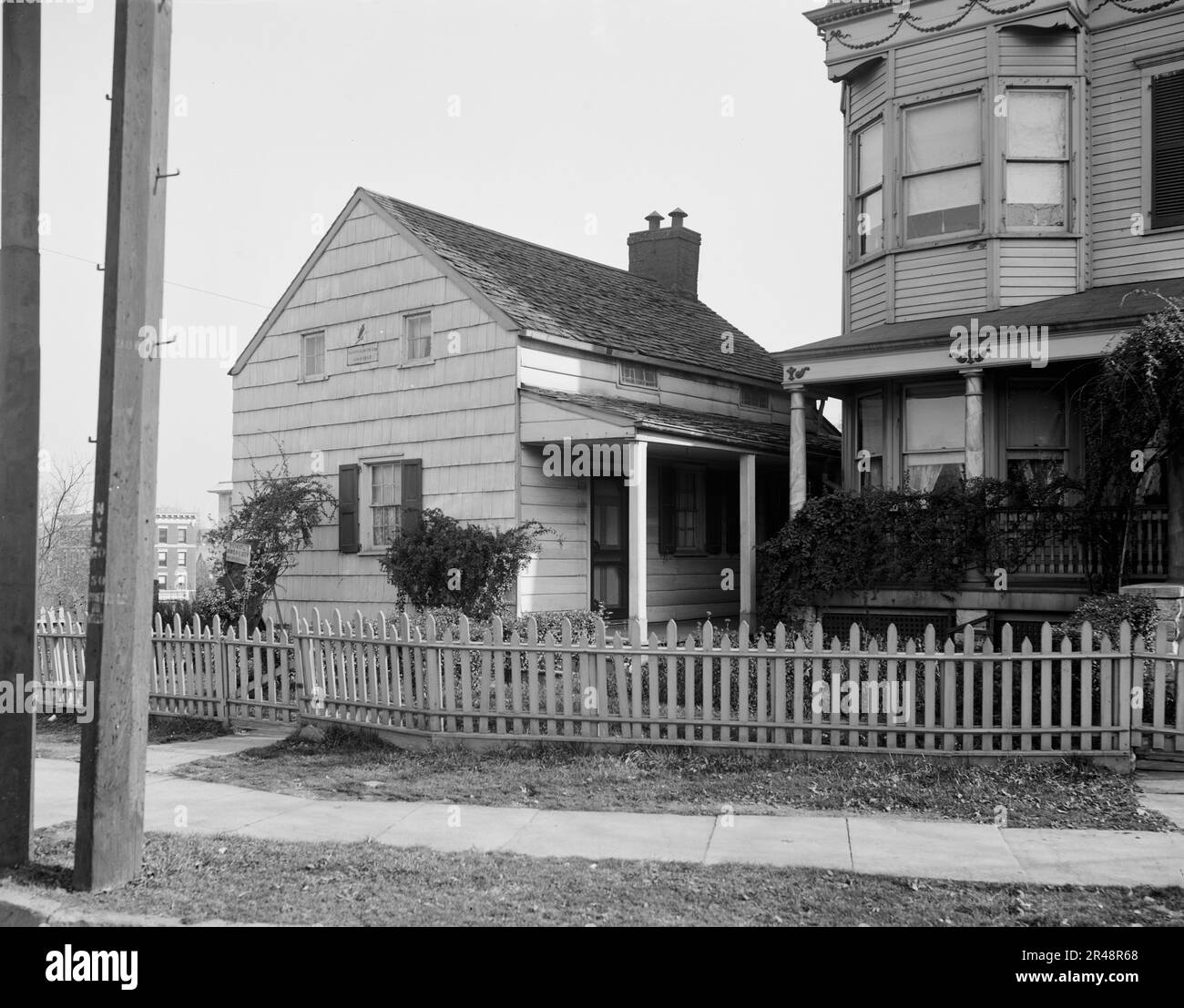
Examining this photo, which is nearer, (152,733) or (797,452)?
(152,733)

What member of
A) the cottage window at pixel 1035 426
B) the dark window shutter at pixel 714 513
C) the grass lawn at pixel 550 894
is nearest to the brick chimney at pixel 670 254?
the dark window shutter at pixel 714 513

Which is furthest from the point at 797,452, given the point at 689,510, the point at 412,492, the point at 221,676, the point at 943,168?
the point at 221,676

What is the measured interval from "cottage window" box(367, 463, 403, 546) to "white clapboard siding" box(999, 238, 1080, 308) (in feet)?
30.3

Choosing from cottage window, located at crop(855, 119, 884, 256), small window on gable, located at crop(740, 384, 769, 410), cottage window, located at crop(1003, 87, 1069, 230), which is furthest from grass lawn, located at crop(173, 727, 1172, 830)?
small window on gable, located at crop(740, 384, 769, 410)

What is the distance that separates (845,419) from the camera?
1603 cm

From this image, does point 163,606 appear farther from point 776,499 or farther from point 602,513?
point 776,499

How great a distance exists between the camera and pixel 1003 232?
47.1ft

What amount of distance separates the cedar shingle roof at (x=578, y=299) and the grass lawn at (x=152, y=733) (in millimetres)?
6855

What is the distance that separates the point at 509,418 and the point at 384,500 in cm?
306

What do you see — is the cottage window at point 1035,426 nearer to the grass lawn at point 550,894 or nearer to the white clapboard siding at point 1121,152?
the white clapboard siding at point 1121,152

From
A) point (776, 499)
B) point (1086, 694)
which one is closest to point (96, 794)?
point (1086, 694)

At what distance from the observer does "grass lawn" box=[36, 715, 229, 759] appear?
11.5m

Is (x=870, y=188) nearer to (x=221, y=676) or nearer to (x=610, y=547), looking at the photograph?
(x=610, y=547)

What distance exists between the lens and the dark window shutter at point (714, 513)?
775 inches
